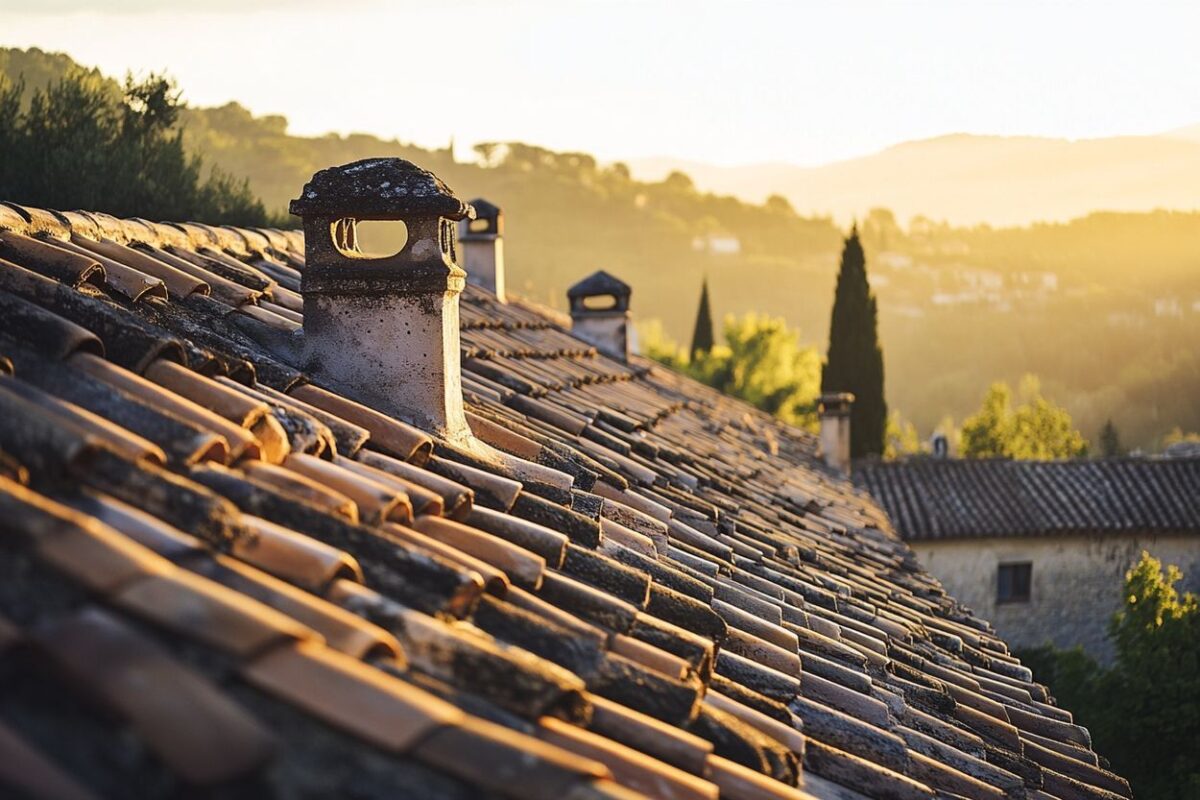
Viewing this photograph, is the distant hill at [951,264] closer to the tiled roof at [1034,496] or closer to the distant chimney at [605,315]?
the tiled roof at [1034,496]

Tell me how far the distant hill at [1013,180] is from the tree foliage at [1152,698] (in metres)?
89.8

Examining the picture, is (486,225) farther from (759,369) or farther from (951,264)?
(951,264)

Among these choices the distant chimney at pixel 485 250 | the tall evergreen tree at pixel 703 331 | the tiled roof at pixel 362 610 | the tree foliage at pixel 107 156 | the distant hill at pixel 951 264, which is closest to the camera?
the tiled roof at pixel 362 610

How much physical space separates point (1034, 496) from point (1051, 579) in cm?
177

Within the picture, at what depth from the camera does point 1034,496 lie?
76.1 ft

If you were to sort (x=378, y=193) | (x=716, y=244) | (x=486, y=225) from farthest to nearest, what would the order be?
1. (x=716, y=244)
2. (x=486, y=225)
3. (x=378, y=193)

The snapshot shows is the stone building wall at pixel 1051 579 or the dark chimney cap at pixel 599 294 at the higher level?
the dark chimney cap at pixel 599 294

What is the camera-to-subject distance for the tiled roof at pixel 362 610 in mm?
1450

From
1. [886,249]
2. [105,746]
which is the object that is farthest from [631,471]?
[886,249]

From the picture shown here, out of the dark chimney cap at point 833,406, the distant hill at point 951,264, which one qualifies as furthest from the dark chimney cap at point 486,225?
the distant hill at point 951,264

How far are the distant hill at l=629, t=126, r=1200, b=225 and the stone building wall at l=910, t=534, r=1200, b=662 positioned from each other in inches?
3091

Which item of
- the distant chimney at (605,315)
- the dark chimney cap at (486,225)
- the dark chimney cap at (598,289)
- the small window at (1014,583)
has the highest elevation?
the dark chimney cap at (486,225)

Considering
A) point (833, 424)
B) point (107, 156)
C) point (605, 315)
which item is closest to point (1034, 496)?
point (833, 424)

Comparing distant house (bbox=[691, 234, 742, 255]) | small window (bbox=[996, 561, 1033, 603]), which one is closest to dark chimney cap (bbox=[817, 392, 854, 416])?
small window (bbox=[996, 561, 1033, 603])
